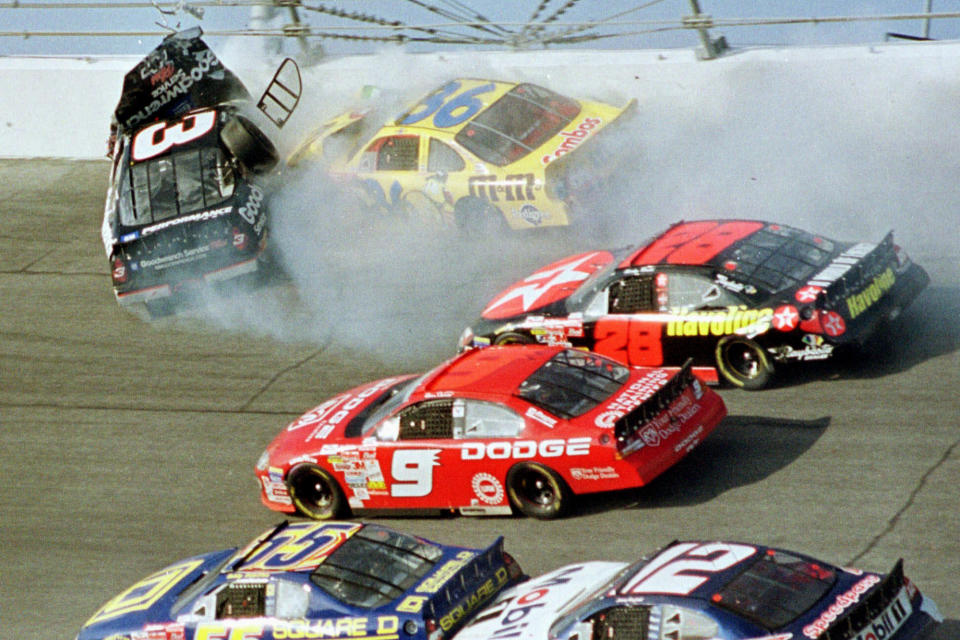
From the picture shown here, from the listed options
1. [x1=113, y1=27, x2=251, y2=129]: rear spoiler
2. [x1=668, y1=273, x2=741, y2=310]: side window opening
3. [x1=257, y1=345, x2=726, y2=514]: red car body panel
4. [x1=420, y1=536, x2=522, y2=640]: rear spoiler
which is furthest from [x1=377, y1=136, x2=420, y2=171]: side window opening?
[x1=420, y1=536, x2=522, y2=640]: rear spoiler

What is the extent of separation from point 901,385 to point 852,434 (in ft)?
3.27

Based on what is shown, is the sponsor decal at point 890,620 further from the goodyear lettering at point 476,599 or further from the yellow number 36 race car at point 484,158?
the yellow number 36 race car at point 484,158

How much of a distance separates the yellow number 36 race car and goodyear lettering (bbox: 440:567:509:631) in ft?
24.5

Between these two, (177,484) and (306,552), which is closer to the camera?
(306,552)

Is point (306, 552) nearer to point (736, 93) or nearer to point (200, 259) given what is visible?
point (200, 259)

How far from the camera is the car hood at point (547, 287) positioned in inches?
483

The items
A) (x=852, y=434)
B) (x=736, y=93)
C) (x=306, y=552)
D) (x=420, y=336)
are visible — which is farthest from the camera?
(x=736, y=93)

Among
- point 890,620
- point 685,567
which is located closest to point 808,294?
point 685,567

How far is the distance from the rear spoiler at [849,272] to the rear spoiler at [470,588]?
4.04 metres

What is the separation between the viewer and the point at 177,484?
11398 millimetres

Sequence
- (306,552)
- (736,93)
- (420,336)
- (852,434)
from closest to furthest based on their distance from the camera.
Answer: (306,552), (852,434), (420,336), (736,93)

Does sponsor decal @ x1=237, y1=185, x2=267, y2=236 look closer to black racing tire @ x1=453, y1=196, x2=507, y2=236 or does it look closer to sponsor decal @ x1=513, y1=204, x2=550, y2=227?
black racing tire @ x1=453, y1=196, x2=507, y2=236

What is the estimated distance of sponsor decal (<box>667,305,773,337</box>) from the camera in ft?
35.7

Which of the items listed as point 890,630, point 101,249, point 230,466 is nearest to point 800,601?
point 890,630
